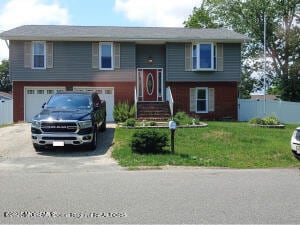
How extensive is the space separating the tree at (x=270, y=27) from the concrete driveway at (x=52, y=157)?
30776 millimetres

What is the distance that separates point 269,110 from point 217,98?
6.25 meters

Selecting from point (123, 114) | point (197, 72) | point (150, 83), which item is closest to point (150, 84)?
point (150, 83)

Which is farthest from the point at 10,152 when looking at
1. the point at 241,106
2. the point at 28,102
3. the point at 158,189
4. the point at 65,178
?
the point at 241,106

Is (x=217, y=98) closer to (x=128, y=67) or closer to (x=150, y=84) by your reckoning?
(x=150, y=84)

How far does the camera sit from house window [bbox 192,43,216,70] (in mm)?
27469

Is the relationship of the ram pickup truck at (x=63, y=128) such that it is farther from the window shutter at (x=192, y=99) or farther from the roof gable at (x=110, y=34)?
the window shutter at (x=192, y=99)

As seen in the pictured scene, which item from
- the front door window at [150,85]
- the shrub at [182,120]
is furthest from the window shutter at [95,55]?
the shrub at [182,120]

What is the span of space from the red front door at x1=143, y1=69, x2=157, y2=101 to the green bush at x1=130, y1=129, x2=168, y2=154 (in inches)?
575

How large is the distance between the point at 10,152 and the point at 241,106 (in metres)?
20.2

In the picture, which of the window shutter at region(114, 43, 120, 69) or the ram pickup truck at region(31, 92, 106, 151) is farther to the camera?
the window shutter at region(114, 43, 120, 69)

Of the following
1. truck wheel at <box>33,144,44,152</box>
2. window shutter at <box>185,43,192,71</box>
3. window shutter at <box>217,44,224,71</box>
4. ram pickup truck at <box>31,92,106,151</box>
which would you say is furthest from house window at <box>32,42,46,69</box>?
truck wheel at <box>33,144,44,152</box>

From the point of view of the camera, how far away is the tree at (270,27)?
142 ft

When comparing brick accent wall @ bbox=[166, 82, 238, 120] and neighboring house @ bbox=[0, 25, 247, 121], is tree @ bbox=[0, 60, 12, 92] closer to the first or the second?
neighboring house @ bbox=[0, 25, 247, 121]

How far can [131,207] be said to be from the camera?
6.84 meters
